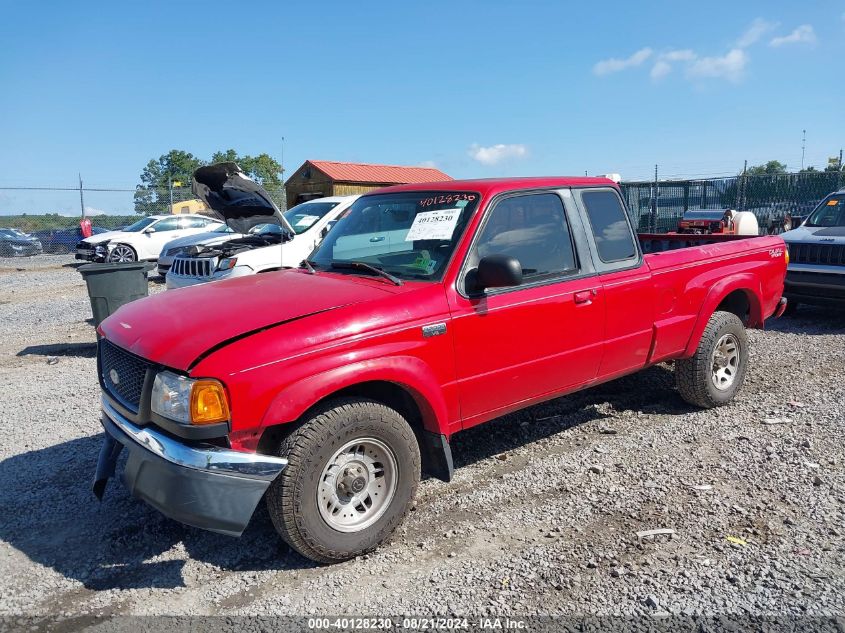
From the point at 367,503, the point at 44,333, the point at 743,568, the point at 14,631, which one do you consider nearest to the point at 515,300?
the point at 367,503

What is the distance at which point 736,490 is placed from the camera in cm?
411

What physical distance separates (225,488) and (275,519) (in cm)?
34

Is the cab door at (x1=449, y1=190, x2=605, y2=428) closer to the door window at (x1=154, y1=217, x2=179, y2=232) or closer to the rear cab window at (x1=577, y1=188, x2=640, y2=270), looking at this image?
the rear cab window at (x1=577, y1=188, x2=640, y2=270)

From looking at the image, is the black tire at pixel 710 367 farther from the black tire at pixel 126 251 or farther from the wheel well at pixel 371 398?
the black tire at pixel 126 251

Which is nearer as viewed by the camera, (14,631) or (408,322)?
(14,631)

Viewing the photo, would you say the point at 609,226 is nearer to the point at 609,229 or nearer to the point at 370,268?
the point at 609,229

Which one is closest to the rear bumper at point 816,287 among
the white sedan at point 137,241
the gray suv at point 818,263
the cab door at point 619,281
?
the gray suv at point 818,263

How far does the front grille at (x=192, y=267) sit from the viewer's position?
26.1 ft

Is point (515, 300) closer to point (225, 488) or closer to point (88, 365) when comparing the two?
point (225, 488)

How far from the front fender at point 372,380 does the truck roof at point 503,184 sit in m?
1.30

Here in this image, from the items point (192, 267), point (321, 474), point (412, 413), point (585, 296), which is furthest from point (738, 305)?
point (192, 267)

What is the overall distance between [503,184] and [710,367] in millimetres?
2588

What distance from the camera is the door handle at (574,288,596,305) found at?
4.25m

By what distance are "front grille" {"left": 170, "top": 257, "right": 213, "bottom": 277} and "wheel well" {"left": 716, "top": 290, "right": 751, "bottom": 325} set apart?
5783 mm
